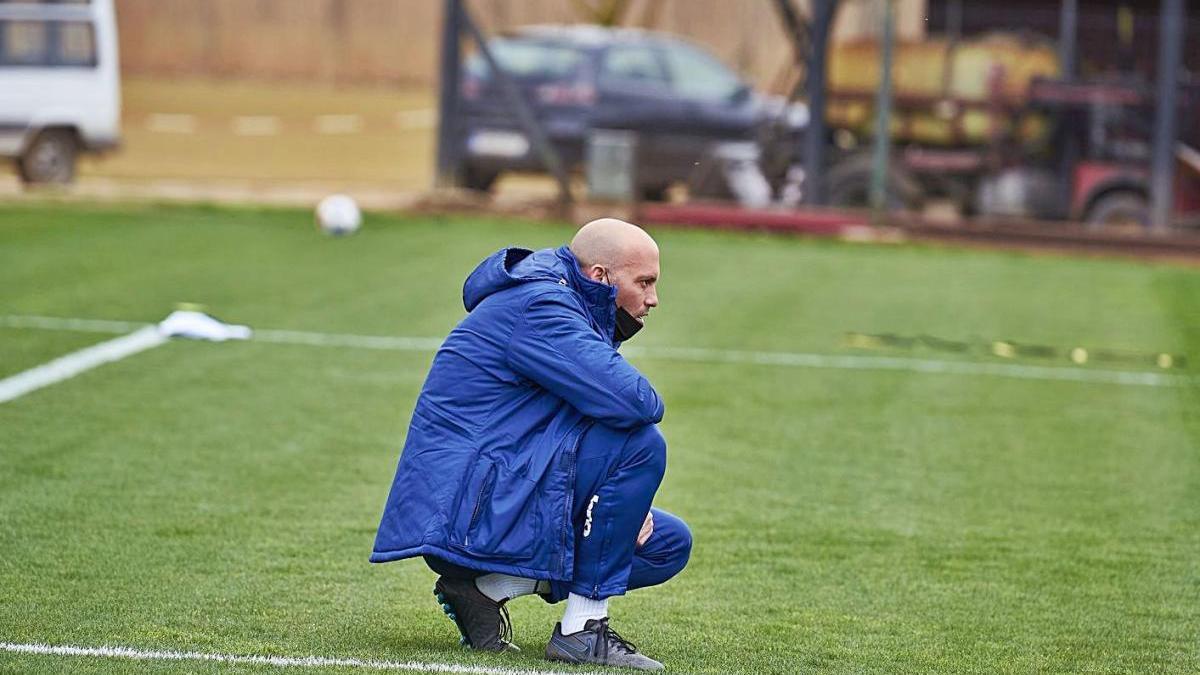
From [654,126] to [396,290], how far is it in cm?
897

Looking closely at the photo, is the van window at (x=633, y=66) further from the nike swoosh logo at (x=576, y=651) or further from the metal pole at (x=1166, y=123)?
the nike swoosh logo at (x=576, y=651)

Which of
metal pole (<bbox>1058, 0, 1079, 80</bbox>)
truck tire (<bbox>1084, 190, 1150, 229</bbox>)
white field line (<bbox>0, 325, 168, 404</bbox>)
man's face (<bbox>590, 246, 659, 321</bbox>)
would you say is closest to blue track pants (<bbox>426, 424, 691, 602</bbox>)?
man's face (<bbox>590, 246, 659, 321</bbox>)

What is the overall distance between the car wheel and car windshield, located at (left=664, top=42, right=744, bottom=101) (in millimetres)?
2366

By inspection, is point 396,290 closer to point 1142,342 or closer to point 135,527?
point 1142,342

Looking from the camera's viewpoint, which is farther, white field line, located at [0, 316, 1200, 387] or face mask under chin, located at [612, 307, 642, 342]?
white field line, located at [0, 316, 1200, 387]

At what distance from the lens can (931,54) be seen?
21.5 m

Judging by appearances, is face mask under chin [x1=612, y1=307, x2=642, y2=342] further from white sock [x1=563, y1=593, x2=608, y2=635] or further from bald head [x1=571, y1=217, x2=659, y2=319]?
white sock [x1=563, y1=593, x2=608, y2=635]

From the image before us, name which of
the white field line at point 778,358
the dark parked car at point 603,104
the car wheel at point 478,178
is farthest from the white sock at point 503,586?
the car wheel at point 478,178

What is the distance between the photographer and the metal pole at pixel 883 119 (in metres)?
19.9

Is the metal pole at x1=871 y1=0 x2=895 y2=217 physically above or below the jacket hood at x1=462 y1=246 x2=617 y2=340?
below

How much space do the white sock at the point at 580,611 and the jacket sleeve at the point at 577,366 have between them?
0.52 metres

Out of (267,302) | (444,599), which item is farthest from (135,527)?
(267,302)

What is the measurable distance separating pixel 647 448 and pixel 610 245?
524 mm

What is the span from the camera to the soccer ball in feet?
60.3
